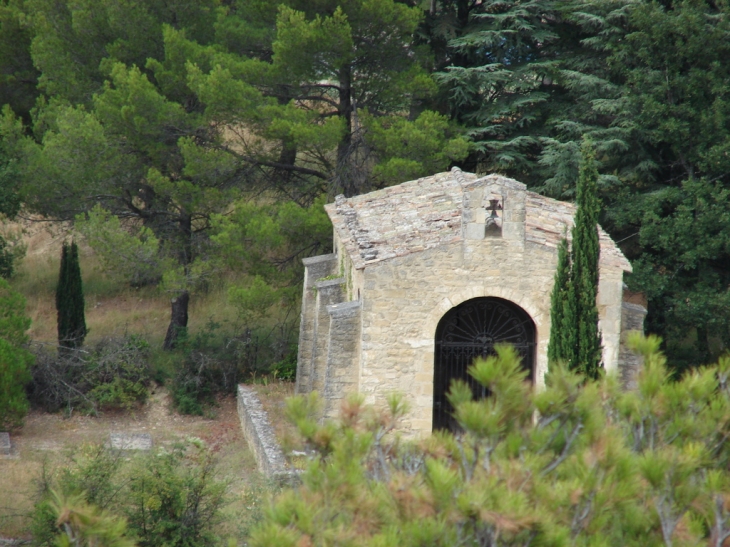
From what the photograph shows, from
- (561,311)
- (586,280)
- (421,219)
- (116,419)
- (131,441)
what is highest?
(421,219)

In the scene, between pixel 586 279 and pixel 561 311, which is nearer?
pixel 586 279

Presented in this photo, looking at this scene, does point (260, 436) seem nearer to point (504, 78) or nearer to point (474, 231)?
point (474, 231)

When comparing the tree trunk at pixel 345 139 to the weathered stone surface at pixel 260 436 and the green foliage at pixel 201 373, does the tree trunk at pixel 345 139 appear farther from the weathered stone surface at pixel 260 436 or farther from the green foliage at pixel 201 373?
the weathered stone surface at pixel 260 436

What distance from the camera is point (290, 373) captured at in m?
19.1

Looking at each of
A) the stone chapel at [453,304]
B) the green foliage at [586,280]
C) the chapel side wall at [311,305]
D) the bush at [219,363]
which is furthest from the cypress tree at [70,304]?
the green foliage at [586,280]

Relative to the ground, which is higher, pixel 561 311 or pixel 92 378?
pixel 561 311

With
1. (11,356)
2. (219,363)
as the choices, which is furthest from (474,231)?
(11,356)

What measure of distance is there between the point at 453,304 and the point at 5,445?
309 inches

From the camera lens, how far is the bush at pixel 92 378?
1794cm

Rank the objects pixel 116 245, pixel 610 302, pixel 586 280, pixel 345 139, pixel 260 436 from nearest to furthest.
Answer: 1. pixel 586 280
2. pixel 610 302
3. pixel 260 436
4. pixel 116 245
5. pixel 345 139

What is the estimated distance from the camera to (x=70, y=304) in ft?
63.8

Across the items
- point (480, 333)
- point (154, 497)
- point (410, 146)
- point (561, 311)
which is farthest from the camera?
point (410, 146)

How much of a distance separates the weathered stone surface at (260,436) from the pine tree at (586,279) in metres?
4.45

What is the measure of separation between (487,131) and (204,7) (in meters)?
6.99
